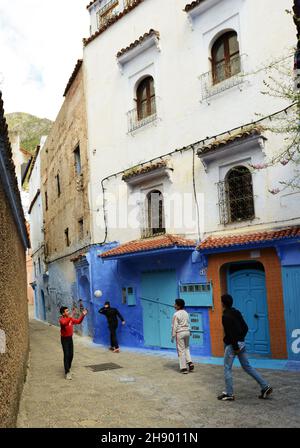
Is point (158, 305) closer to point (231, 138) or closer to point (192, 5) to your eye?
point (231, 138)

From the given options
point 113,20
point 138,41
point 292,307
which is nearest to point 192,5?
point 138,41

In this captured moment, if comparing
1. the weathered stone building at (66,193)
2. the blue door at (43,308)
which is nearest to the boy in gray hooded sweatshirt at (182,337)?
the weathered stone building at (66,193)

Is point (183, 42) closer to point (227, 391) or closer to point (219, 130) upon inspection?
point (219, 130)

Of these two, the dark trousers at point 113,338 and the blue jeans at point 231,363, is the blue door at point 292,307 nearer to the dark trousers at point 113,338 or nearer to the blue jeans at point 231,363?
the blue jeans at point 231,363

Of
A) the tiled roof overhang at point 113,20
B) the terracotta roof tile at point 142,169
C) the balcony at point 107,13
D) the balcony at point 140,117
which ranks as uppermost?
the balcony at point 107,13

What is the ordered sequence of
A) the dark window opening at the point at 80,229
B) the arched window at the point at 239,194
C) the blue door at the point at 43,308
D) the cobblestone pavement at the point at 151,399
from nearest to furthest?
the cobblestone pavement at the point at 151,399
the arched window at the point at 239,194
the dark window opening at the point at 80,229
the blue door at the point at 43,308

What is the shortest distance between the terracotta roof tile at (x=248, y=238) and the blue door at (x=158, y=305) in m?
2.05

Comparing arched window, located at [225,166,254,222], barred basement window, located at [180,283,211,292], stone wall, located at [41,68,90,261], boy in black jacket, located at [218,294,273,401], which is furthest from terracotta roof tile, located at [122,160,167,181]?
boy in black jacket, located at [218,294,273,401]

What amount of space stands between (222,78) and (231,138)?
2.37 metres

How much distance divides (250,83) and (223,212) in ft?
11.8

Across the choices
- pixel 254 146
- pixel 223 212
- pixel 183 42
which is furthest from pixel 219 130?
pixel 183 42

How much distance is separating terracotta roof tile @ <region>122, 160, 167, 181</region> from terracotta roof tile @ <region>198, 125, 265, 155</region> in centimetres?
164

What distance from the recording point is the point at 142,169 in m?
14.9

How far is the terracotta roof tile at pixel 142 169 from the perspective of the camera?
14254mm
